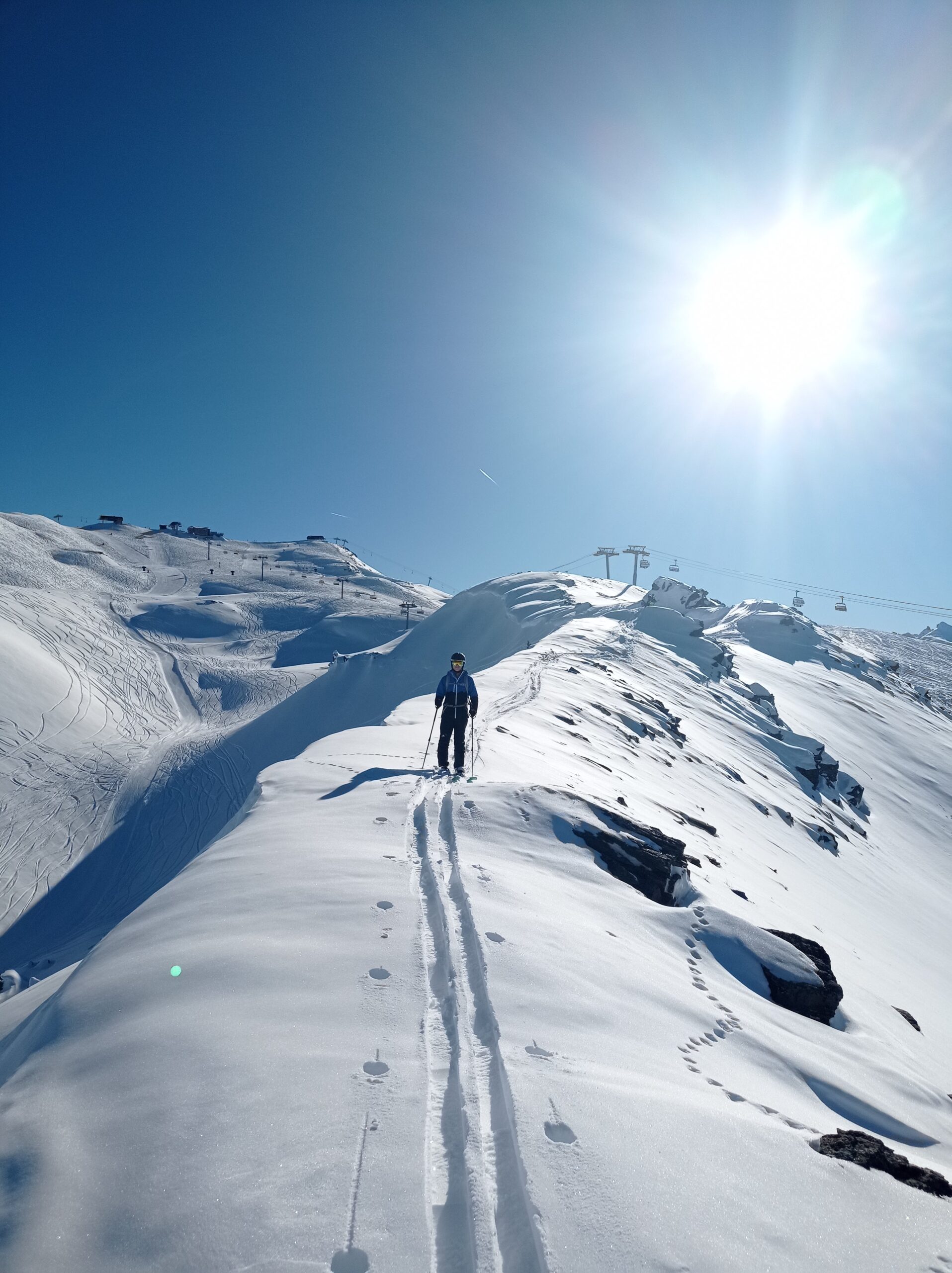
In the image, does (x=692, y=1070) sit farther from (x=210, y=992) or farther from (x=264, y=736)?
(x=264, y=736)

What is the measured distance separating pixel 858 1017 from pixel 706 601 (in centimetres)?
9713

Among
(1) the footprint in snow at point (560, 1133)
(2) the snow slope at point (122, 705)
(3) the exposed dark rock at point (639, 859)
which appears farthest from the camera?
(2) the snow slope at point (122, 705)

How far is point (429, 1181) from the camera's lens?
123 inches

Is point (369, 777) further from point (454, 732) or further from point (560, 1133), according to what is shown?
point (560, 1133)

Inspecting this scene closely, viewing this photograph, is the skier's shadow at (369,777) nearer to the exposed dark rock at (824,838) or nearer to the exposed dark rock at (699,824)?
the exposed dark rock at (699,824)

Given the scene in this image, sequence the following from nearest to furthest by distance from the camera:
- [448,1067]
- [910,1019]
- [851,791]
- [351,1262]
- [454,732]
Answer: [351,1262], [448,1067], [910,1019], [454,732], [851,791]

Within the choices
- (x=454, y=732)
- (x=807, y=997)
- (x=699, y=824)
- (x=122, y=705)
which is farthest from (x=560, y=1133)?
(x=122, y=705)

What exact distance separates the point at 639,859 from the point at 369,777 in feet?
15.8

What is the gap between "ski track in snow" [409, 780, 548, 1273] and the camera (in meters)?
2.86

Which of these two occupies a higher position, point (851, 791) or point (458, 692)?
point (458, 692)

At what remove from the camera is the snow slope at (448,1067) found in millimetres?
2820

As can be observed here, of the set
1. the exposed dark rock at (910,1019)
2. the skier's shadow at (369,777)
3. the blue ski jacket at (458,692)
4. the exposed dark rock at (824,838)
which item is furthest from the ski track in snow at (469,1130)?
the exposed dark rock at (824,838)

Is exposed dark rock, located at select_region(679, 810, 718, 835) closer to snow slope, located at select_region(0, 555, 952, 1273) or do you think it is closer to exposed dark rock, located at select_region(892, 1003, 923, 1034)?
snow slope, located at select_region(0, 555, 952, 1273)

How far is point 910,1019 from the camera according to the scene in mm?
10984
